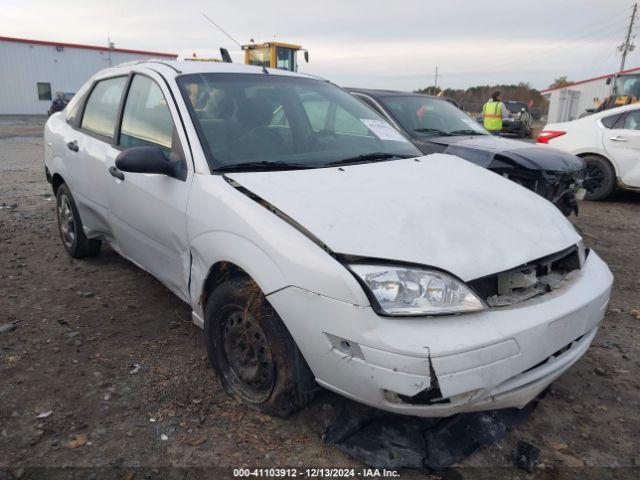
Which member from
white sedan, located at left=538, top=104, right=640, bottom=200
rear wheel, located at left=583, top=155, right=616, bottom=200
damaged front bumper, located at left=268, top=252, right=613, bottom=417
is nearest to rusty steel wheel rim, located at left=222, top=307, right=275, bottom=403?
damaged front bumper, located at left=268, top=252, right=613, bottom=417

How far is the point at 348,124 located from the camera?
342 cm

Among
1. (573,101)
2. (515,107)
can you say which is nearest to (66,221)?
(515,107)

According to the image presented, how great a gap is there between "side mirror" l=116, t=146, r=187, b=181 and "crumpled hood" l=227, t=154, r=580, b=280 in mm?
400

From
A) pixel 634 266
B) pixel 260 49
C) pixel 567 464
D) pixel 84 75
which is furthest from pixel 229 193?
pixel 84 75

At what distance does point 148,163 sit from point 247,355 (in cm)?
115

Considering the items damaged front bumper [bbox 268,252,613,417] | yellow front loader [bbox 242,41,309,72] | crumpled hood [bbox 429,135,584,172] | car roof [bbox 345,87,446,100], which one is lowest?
damaged front bumper [bbox 268,252,613,417]

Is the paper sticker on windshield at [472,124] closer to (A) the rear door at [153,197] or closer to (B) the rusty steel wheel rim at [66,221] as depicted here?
(A) the rear door at [153,197]

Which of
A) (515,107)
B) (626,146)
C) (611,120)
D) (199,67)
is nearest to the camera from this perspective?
(199,67)

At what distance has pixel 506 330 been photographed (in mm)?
2000

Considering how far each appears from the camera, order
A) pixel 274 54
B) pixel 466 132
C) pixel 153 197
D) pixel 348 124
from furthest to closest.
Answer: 1. pixel 274 54
2. pixel 466 132
3. pixel 348 124
4. pixel 153 197

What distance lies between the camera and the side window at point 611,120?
25.5ft

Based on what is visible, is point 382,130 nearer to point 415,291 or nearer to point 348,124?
point 348,124

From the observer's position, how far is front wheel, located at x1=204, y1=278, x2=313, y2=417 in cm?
227

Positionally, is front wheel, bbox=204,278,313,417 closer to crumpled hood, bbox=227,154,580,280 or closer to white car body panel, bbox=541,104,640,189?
crumpled hood, bbox=227,154,580,280
